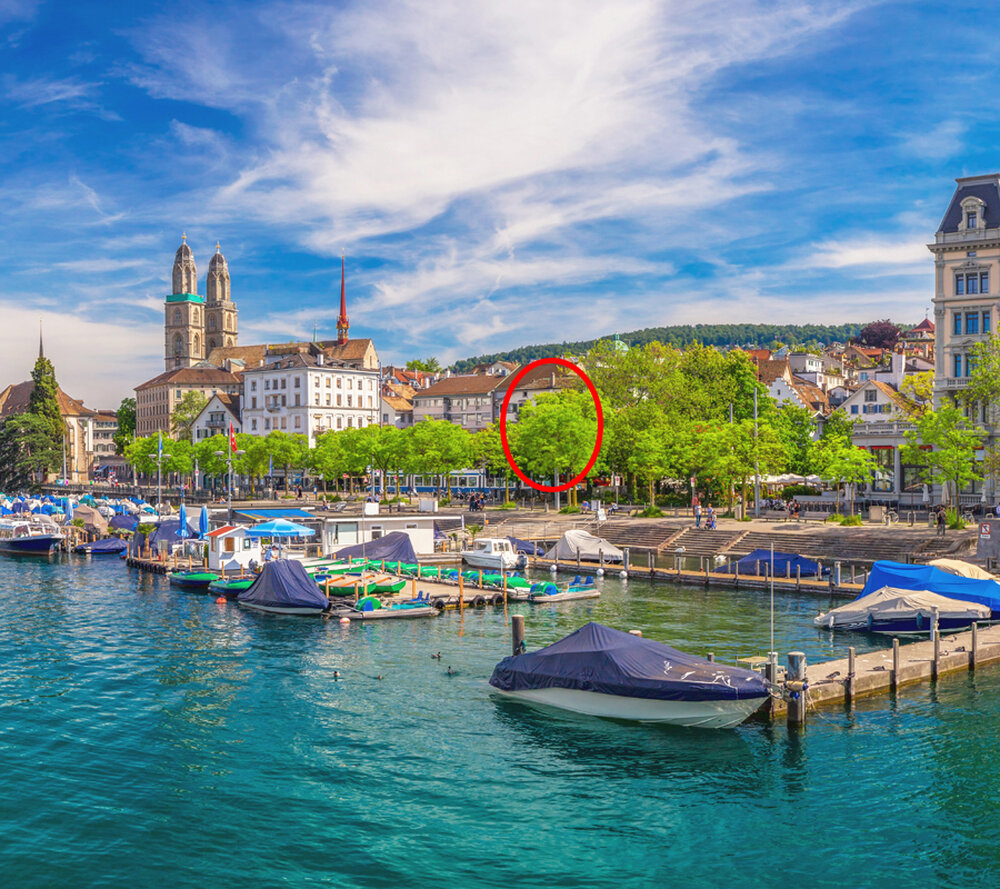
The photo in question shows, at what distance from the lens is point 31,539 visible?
83.0 m

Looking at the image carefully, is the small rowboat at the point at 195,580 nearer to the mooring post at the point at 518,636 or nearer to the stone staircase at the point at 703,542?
the mooring post at the point at 518,636

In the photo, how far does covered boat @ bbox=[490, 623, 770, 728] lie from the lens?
28359 mm

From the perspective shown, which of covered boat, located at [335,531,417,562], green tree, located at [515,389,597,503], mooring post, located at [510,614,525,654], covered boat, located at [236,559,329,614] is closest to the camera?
mooring post, located at [510,614,525,654]

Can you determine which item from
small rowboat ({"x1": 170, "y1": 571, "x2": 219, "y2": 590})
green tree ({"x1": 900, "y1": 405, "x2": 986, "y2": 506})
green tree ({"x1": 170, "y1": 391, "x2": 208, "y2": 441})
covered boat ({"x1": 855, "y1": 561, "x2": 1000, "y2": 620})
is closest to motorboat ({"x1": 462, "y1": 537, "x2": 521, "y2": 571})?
small rowboat ({"x1": 170, "y1": 571, "x2": 219, "y2": 590})

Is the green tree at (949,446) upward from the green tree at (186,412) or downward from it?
downward

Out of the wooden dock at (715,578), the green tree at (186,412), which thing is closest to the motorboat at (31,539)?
the wooden dock at (715,578)

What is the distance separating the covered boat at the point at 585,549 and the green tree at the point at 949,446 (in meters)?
22.6

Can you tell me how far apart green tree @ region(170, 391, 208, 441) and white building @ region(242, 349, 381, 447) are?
24.3 metres

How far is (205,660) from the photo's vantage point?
3894 centimetres

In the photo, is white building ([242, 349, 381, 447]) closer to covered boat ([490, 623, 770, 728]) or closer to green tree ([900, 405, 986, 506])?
→ green tree ([900, 405, 986, 506])

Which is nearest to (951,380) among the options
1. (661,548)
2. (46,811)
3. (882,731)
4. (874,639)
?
(661,548)

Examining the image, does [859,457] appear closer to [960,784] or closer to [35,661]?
[960,784]

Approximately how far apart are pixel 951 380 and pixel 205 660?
205 ft

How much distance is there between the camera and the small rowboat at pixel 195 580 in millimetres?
59375
